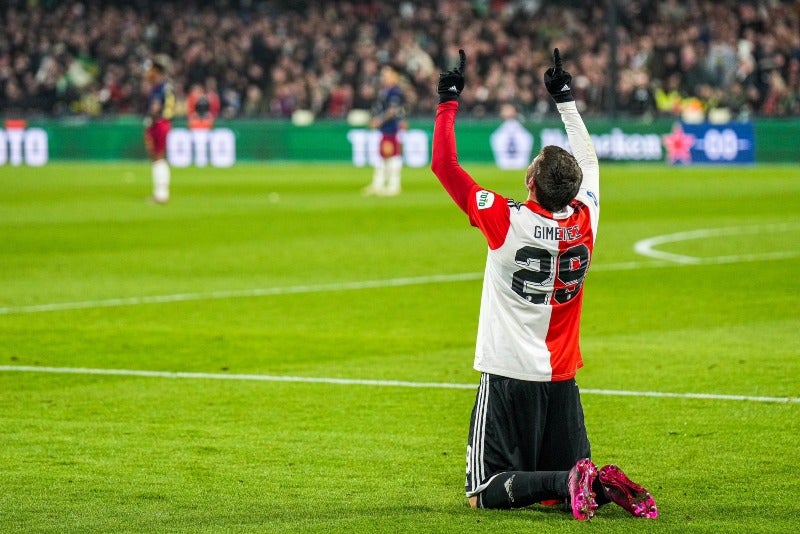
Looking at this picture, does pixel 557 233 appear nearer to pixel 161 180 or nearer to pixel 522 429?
pixel 522 429

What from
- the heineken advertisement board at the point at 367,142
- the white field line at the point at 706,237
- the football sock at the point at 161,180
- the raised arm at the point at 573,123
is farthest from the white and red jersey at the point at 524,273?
the heineken advertisement board at the point at 367,142

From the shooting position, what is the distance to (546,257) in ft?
Answer: 20.9

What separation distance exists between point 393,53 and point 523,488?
39556 mm

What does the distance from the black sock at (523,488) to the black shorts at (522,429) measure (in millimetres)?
53

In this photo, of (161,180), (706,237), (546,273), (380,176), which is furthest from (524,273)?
(380,176)

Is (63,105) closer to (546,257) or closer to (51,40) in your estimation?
(51,40)

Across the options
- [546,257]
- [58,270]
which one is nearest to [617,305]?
[58,270]

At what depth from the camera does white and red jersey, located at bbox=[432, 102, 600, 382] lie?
6.33 metres

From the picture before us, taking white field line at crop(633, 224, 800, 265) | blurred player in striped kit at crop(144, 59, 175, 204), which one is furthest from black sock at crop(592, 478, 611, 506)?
blurred player in striped kit at crop(144, 59, 175, 204)

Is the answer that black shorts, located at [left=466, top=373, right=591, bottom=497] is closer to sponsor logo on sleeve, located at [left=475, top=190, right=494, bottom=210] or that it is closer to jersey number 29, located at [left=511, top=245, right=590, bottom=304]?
jersey number 29, located at [left=511, top=245, right=590, bottom=304]

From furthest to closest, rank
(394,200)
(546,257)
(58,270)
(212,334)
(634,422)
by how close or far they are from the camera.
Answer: (394,200) → (58,270) → (212,334) → (634,422) → (546,257)

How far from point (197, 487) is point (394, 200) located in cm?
2057

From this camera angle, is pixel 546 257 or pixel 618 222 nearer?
pixel 546 257

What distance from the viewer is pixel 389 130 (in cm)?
Answer: 2897
